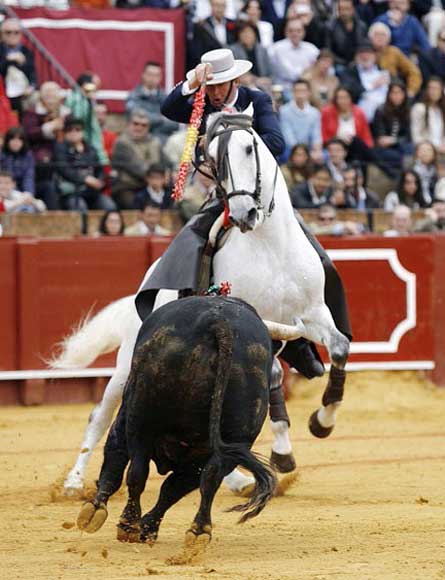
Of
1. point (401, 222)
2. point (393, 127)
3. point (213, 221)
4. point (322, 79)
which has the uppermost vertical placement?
point (213, 221)

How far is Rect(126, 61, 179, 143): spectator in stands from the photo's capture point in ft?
48.4

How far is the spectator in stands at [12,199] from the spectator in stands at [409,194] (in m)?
3.86

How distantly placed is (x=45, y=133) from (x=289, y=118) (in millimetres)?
2791

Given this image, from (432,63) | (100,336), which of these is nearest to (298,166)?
(432,63)

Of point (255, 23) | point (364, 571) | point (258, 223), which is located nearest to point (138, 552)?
point (364, 571)

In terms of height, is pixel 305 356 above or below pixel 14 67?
below

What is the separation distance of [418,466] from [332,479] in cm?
73

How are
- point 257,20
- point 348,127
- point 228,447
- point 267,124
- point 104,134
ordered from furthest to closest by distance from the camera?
point 257,20, point 348,127, point 104,134, point 267,124, point 228,447

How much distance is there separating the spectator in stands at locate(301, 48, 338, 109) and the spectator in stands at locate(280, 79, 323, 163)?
71cm

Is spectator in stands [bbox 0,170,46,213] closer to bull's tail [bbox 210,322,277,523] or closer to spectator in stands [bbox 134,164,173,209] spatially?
spectator in stands [bbox 134,164,173,209]

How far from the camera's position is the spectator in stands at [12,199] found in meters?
13.0

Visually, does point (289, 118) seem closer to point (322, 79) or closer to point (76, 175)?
point (322, 79)

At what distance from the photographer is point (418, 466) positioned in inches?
364

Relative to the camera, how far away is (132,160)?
13930mm
